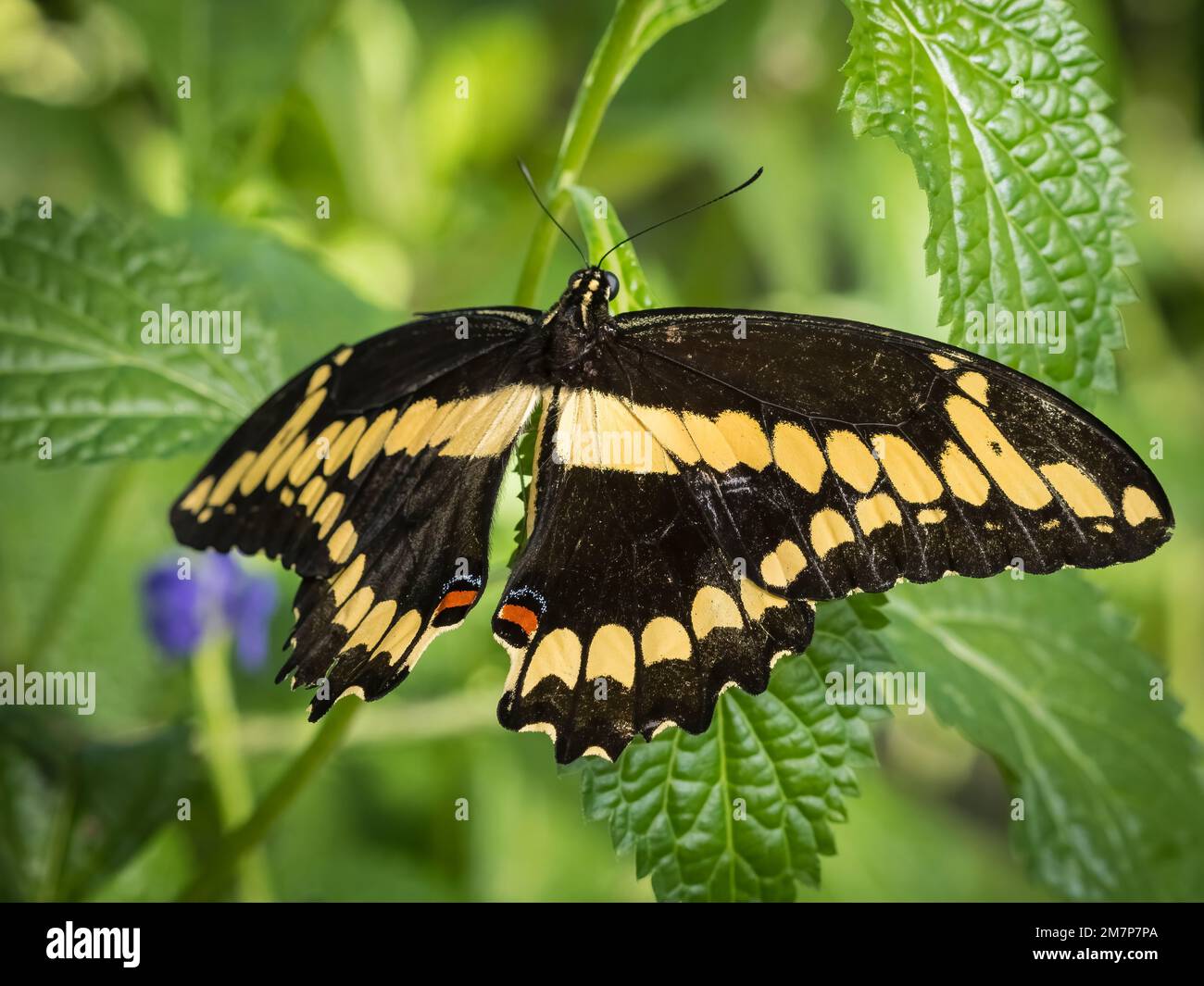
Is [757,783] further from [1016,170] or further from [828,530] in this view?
[1016,170]

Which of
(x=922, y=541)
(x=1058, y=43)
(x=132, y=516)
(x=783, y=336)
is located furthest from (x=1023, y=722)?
(x=132, y=516)

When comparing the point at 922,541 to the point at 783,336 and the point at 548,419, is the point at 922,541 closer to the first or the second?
the point at 783,336

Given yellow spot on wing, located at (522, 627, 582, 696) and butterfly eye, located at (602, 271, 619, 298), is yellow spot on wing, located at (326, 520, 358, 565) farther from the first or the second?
butterfly eye, located at (602, 271, 619, 298)

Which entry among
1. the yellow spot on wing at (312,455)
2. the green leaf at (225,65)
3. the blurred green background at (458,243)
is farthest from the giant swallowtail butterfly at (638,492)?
the green leaf at (225,65)

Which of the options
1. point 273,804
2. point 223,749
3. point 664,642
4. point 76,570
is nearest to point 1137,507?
point 664,642

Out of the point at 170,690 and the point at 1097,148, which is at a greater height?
the point at 1097,148

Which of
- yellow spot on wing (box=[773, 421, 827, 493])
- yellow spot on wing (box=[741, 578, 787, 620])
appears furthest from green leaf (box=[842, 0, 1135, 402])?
yellow spot on wing (box=[741, 578, 787, 620])
